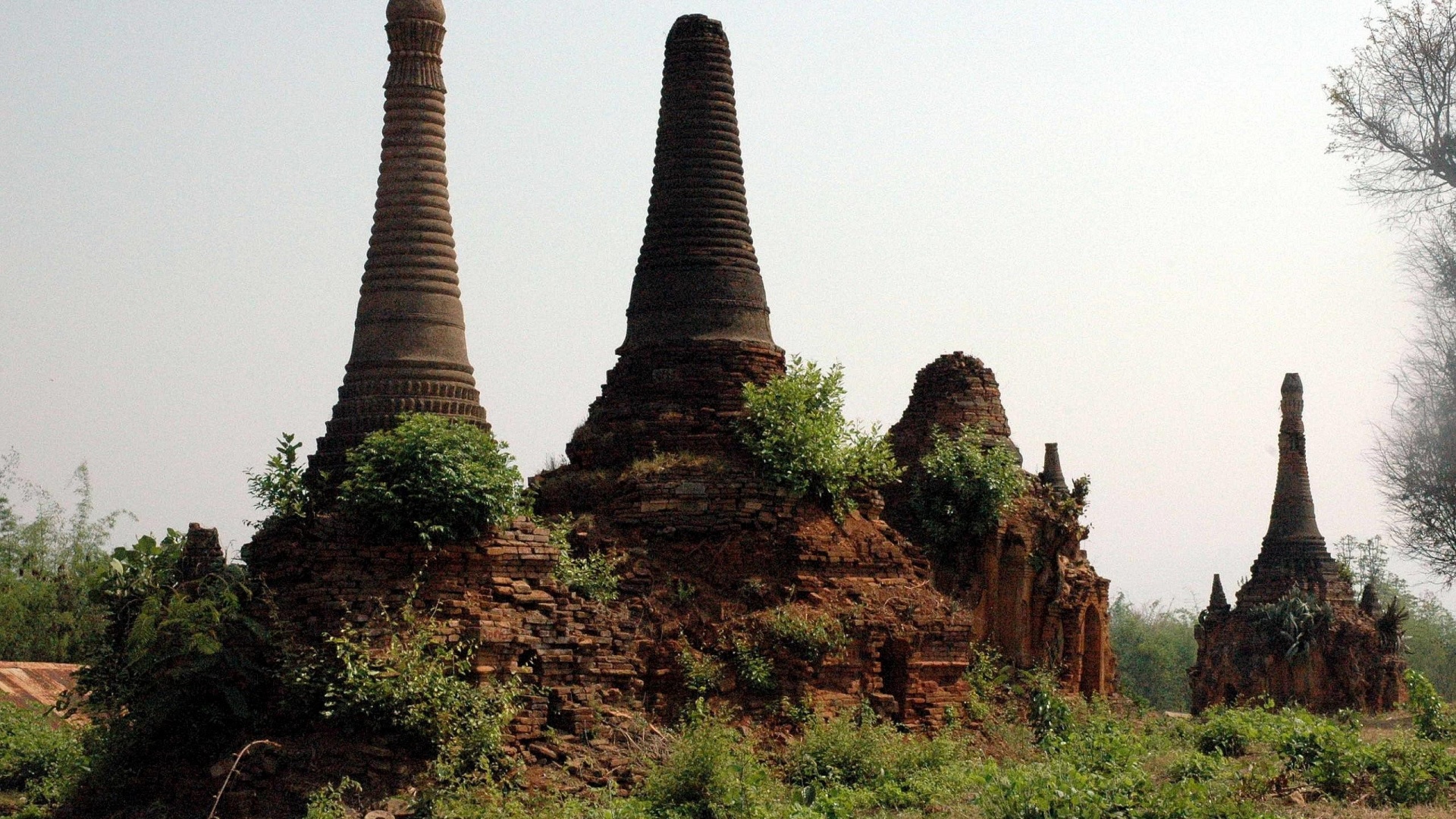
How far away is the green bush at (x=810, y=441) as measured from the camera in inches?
690

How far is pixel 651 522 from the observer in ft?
57.0

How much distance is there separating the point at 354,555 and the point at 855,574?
17.2ft

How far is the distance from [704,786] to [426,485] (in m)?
3.37

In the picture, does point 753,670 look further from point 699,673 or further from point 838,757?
point 838,757

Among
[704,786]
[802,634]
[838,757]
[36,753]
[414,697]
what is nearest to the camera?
[414,697]

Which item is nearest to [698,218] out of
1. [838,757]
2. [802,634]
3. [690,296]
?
[690,296]

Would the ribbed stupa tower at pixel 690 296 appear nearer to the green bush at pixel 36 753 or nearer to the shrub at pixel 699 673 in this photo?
the shrub at pixel 699 673

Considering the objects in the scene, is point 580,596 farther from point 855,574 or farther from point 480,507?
point 855,574

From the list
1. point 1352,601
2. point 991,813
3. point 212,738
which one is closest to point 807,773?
point 991,813

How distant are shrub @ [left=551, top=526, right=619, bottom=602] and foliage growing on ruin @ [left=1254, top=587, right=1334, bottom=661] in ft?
53.8

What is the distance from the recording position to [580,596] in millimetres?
15930

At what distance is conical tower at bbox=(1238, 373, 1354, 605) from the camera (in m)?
30.3

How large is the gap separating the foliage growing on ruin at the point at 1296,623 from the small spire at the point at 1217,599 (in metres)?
1.83

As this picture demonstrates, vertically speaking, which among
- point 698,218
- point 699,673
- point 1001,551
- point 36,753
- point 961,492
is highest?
point 698,218
